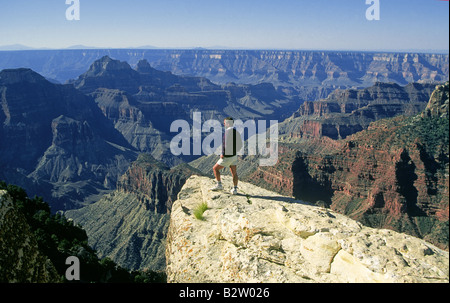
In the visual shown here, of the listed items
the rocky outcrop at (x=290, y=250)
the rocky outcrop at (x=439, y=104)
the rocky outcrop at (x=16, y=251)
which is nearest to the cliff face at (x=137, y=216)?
the rocky outcrop at (x=290, y=250)

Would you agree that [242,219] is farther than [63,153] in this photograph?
No

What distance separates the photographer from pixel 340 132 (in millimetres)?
163625

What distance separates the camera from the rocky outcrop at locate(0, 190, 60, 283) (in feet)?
27.2

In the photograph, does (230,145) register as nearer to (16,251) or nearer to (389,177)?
(16,251)

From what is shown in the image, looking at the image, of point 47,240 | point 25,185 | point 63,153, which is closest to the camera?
point 47,240

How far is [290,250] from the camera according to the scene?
10.6 m

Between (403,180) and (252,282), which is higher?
(252,282)

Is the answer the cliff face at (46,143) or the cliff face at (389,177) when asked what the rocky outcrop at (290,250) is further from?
the cliff face at (46,143)

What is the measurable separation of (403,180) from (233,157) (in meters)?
58.0

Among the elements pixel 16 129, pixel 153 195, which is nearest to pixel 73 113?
pixel 16 129

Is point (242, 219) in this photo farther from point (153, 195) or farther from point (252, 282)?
point (153, 195)

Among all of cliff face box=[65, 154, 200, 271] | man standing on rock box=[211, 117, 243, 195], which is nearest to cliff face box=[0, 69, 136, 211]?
cliff face box=[65, 154, 200, 271]

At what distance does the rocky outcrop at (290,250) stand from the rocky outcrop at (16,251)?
430cm

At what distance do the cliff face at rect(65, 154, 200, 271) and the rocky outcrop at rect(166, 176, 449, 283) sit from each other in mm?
53924
